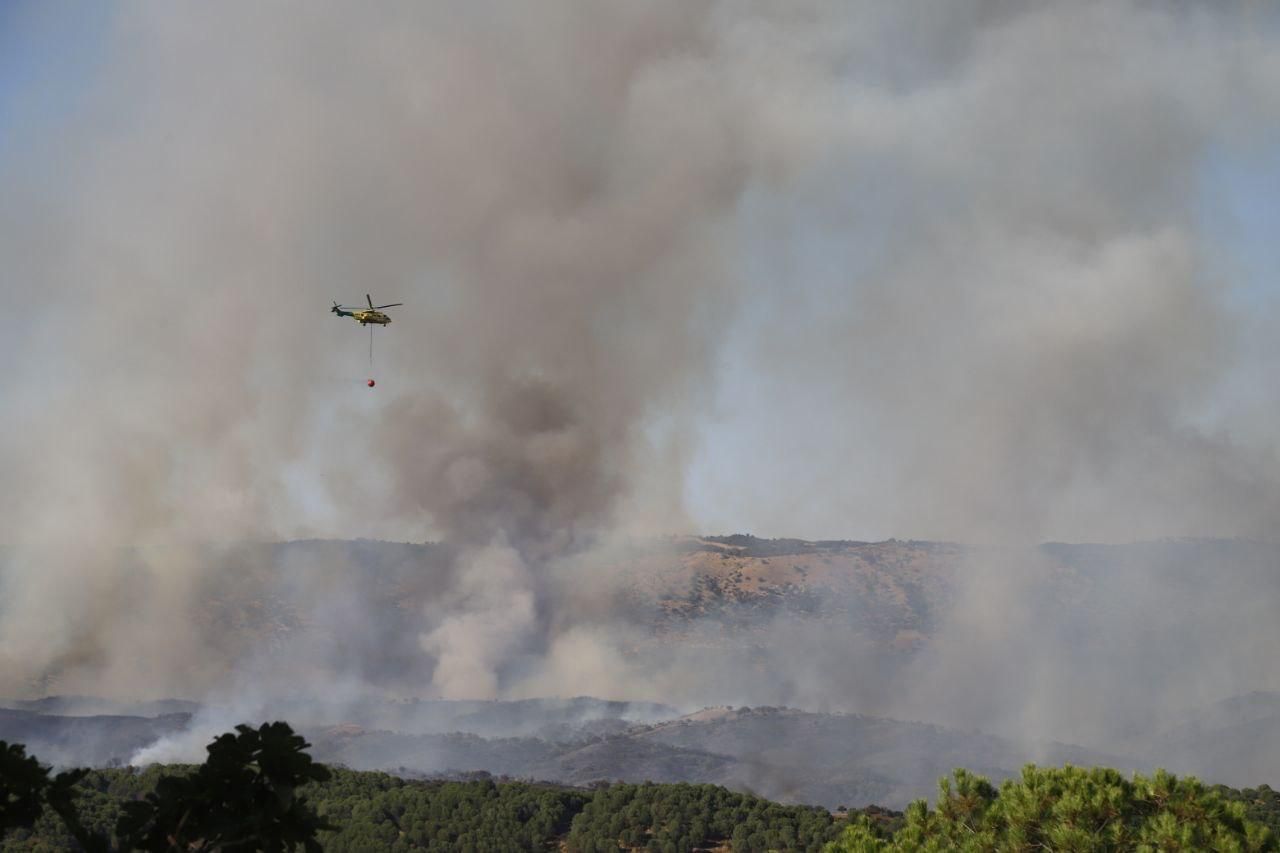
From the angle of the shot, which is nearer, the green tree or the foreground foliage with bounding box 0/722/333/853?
the foreground foliage with bounding box 0/722/333/853

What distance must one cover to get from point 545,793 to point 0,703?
106 meters

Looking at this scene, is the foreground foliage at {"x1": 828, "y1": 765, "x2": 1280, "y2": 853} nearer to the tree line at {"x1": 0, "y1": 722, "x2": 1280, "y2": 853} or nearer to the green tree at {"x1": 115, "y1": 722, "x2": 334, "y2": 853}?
the tree line at {"x1": 0, "y1": 722, "x2": 1280, "y2": 853}

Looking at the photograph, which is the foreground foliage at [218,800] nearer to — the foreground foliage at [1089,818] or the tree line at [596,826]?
the tree line at [596,826]

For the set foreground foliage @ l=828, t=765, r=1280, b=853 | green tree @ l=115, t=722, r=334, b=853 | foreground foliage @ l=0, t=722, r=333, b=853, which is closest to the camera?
foreground foliage @ l=0, t=722, r=333, b=853

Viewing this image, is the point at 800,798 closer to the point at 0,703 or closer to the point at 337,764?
the point at 337,764

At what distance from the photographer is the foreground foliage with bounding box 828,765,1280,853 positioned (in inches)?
1415

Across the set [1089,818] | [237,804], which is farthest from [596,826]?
[237,804]

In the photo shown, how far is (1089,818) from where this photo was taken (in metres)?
37.5

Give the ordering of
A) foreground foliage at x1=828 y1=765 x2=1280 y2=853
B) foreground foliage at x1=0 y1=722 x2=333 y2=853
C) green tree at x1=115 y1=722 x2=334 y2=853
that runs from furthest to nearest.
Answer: foreground foliage at x1=828 y1=765 x2=1280 y2=853 → green tree at x1=115 y1=722 x2=334 y2=853 → foreground foliage at x1=0 y1=722 x2=333 y2=853

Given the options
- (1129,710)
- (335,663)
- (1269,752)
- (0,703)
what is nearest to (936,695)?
(1129,710)

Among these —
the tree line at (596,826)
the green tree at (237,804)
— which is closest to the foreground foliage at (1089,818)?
the tree line at (596,826)

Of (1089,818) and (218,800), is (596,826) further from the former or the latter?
(218,800)

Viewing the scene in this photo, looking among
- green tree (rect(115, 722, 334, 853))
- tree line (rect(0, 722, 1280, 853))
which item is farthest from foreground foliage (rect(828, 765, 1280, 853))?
green tree (rect(115, 722, 334, 853))

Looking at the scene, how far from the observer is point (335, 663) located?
199 meters
